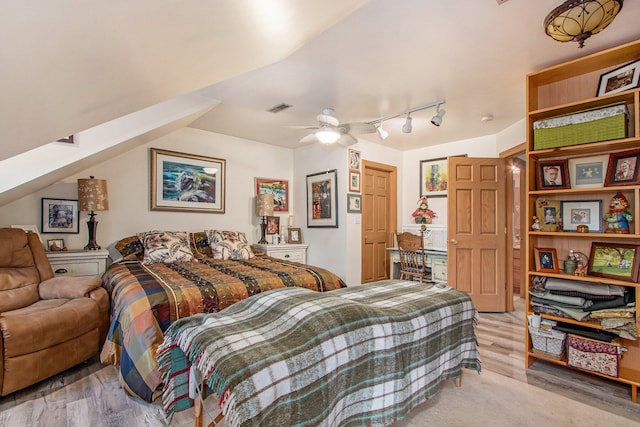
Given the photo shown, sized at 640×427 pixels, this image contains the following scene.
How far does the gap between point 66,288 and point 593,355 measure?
404 cm

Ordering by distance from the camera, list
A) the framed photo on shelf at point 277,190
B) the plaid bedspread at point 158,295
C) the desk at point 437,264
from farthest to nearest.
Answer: the framed photo on shelf at point 277,190, the desk at point 437,264, the plaid bedspread at point 158,295

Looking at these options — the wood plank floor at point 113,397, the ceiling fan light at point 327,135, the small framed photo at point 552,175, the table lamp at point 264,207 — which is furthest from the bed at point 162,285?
the small framed photo at point 552,175

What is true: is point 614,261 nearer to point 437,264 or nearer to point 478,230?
point 478,230

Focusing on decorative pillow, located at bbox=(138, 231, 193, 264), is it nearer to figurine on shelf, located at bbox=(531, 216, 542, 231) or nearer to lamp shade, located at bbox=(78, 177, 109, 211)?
lamp shade, located at bbox=(78, 177, 109, 211)

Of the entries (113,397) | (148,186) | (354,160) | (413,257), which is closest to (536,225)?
(413,257)

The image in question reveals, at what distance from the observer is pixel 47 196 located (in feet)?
10.6

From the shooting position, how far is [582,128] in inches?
87.6

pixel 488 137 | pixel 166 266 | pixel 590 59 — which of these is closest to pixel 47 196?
pixel 166 266

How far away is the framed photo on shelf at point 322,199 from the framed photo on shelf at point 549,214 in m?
2.59

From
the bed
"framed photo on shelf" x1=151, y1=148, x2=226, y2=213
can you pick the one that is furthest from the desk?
"framed photo on shelf" x1=151, y1=148, x2=226, y2=213

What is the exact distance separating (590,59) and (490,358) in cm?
243

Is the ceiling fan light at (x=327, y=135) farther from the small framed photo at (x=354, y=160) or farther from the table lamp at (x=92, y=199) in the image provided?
the table lamp at (x=92, y=199)

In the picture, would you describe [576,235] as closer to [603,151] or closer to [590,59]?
[603,151]

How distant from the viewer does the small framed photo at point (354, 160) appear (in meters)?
4.56
